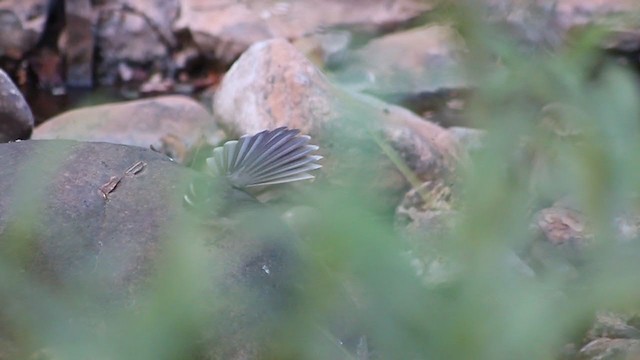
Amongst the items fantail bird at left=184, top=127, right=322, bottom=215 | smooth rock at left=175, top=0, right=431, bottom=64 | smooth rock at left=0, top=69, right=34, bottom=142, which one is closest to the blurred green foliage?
fantail bird at left=184, top=127, right=322, bottom=215

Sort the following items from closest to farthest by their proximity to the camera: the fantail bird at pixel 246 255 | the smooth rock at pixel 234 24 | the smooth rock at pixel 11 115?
the fantail bird at pixel 246 255 → the smooth rock at pixel 11 115 → the smooth rock at pixel 234 24

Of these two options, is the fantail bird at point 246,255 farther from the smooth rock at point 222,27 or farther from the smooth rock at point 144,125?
the smooth rock at point 222,27

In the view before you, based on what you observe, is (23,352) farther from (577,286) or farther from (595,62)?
(595,62)

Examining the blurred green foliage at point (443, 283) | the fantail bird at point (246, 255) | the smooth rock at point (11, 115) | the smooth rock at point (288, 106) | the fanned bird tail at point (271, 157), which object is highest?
the blurred green foliage at point (443, 283)

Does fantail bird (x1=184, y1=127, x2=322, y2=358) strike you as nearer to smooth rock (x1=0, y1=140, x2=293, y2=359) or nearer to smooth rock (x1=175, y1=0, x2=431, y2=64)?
smooth rock (x1=0, y1=140, x2=293, y2=359)

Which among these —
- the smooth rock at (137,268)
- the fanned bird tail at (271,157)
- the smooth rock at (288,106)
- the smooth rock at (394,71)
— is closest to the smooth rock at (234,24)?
the smooth rock at (288,106)

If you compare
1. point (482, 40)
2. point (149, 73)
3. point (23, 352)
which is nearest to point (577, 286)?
point (482, 40)

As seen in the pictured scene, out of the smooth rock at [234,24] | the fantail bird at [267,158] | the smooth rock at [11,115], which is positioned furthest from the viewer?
the smooth rock at [234,24]
